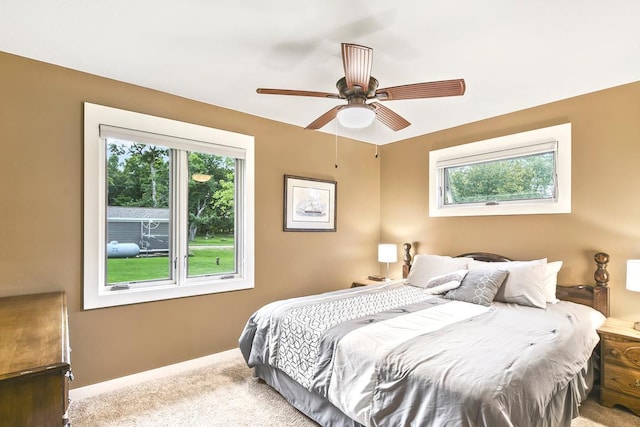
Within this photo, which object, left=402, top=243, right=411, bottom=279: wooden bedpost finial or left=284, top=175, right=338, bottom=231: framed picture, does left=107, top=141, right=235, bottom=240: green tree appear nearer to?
left=284, top=175, right=338, bottom=231: framed picture

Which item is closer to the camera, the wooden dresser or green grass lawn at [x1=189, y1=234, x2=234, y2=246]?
the wooden dresser

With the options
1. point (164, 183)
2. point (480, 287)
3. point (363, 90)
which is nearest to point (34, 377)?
point (363, 90)

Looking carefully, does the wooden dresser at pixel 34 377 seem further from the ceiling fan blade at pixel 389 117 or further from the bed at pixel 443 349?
the ceiling fan blade at pixel 389 117

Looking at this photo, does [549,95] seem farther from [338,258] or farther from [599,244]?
[338,258]

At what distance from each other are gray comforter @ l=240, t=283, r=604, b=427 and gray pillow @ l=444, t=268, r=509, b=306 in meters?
0.11

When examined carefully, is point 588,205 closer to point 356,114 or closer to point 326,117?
point 356,114

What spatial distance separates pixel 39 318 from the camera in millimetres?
1686

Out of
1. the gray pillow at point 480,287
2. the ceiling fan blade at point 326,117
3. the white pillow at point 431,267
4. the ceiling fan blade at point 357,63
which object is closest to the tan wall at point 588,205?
the white pillow at point 431,267

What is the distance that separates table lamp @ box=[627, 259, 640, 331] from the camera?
2432 millimetres

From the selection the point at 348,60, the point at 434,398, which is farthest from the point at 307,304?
the point at 348,60

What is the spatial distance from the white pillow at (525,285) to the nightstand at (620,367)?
1.44 ft

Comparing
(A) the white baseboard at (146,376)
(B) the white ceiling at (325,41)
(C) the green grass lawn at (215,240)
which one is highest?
(B) the white ceiling at (325,41)

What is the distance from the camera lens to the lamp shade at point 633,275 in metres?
2.43

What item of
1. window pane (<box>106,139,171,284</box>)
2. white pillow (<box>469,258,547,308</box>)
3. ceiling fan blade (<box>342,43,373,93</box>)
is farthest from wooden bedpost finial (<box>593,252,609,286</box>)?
window pane (<box>106,139,171,284</box>)
